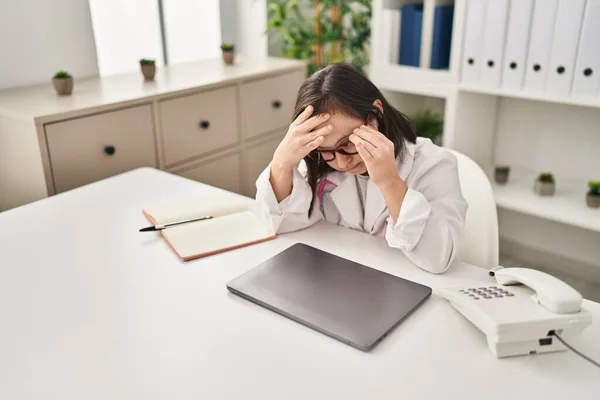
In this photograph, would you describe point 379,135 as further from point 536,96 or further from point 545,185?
point 545,185

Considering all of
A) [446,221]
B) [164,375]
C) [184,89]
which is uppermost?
[184,89]

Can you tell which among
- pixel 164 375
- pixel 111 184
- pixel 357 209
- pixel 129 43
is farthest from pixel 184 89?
pixel 164 375

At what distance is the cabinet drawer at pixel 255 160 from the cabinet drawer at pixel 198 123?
0.12 metres

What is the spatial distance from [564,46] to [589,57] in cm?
9

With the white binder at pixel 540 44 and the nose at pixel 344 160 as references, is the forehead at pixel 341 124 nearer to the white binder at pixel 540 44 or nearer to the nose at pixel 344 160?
the nose at pixel 344 160

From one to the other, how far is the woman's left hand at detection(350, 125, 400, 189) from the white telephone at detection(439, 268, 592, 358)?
0.30 meters

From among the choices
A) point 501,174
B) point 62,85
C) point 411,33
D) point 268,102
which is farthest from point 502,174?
point 62,85

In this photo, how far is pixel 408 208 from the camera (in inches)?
40.1

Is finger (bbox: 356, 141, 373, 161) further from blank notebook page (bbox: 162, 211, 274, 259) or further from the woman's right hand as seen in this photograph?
blank notebook page (bbox: 162, 211, 274, 259)

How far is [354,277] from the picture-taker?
3.28 feet

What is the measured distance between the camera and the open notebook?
114 cm

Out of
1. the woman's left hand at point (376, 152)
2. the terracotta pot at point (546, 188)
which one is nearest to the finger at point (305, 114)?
the woman's left hand at point (376, 152)

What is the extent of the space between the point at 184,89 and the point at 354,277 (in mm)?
1114

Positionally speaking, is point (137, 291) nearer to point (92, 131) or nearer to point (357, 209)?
point (357, 209)
